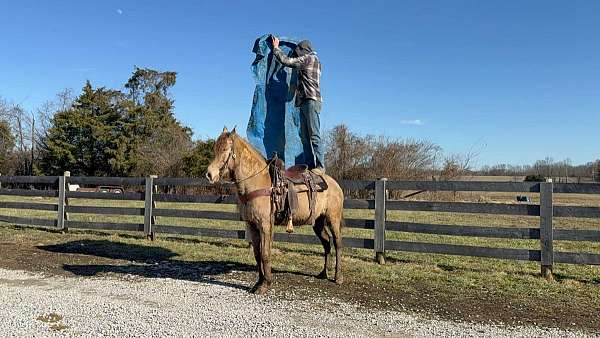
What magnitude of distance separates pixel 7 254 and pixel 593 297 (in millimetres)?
9472

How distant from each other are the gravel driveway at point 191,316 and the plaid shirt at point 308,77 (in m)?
2.83

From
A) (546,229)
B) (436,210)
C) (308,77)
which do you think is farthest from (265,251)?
(546,229)

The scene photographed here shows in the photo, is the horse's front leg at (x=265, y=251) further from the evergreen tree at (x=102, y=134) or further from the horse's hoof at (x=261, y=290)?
the evergreen tree at (x=102, y=134)

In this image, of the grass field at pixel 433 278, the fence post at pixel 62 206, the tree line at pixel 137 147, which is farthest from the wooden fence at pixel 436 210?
the tree line at pixel 137 147

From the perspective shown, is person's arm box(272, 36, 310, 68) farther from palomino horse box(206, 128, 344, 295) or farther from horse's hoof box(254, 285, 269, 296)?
horse's hoof box(254, 285, 269, 296)

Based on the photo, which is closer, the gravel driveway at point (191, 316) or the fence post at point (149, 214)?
the gravel driveway at point (191, 316)

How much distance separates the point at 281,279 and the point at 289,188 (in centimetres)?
141

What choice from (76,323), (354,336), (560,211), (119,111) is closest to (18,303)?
(76,323)

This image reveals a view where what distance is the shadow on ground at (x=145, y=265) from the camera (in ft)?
24.6

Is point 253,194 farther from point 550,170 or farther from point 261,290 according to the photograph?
point 550,170

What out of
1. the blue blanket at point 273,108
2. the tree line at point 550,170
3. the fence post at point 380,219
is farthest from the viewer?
the tree line at point 550,170

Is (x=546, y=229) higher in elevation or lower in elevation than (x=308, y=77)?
lower

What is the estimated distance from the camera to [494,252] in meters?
7.93

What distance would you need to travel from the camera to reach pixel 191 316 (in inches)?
204
